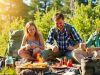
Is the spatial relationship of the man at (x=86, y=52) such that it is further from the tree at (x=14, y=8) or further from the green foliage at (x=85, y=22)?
the tree at (x=14, y=8)

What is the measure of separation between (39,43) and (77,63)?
3.65 feet

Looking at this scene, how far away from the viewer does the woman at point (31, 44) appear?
8734 mm

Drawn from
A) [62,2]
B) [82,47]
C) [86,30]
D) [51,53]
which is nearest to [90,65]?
[82,47]

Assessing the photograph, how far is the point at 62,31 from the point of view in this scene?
9.06 metres

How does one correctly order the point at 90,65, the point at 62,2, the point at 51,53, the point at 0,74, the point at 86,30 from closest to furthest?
the point at 90,65 < the point at 0,74 < the point at 51,53 < the point at 86,30 < the point at 62,2

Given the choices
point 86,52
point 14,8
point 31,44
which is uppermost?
point 14,8

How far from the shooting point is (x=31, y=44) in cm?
885

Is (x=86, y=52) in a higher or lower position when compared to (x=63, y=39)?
lower

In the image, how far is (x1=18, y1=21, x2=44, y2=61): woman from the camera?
8.73 metres

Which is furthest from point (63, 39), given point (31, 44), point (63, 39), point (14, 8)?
point (14, 8)

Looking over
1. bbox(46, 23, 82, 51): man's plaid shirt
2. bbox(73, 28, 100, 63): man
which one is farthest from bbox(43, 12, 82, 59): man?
bbox(73, 28, 100, 63): man

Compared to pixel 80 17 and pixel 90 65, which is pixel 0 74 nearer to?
pixel 90 65

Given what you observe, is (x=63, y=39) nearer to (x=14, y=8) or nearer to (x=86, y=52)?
(x=86, y=52)

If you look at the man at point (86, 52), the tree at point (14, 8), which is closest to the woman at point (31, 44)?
the man at point (86, 52)
